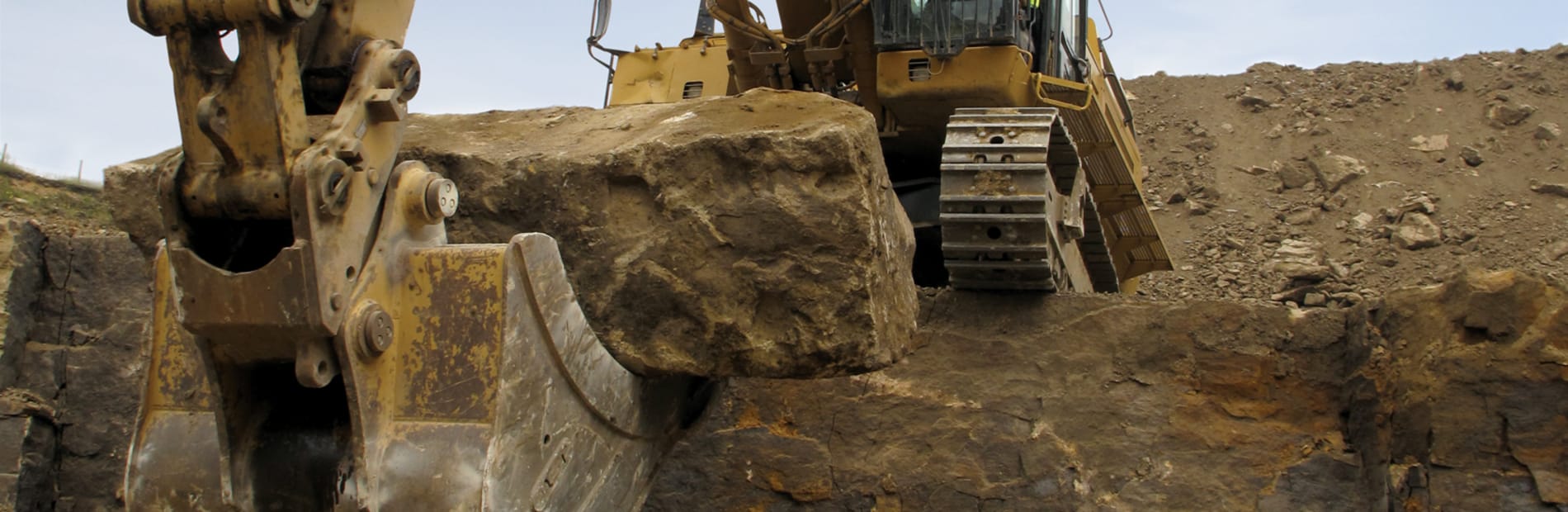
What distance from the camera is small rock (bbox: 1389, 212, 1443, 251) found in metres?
12.7

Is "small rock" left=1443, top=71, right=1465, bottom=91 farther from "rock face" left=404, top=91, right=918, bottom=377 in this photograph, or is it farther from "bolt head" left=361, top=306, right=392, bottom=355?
"bolt head" left=361, top=306, right=392, bottom=355

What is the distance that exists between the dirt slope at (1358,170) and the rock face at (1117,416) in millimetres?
5915

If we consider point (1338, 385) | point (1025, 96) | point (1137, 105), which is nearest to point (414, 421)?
point (1338, 385)

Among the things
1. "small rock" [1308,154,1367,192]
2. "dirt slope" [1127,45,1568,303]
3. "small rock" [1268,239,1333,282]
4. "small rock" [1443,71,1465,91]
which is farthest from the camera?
"small rock" [1443,71,1465,91]

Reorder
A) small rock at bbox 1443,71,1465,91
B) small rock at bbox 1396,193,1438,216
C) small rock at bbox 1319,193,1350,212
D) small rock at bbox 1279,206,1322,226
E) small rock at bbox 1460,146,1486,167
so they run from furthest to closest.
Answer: small rock at bbox 1443,71,1465,91 → small rock at bbox 1460,146,1486,167 → small rock at bbox 1319,193,1350,212 → small rock at bbox 1279,206,1322,226 → small rock at bbox 1396,193,1438,216

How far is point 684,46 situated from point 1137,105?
11970 millimetres

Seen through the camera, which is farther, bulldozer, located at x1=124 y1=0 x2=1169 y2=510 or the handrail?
the handrail

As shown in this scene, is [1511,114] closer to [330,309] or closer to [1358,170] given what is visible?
[1358,170]

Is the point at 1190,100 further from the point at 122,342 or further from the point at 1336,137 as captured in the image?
the point at 122,342

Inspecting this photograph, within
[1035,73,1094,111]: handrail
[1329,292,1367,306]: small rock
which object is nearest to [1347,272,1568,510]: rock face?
[1035,73,1094,111]: handrail

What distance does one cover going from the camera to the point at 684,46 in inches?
298

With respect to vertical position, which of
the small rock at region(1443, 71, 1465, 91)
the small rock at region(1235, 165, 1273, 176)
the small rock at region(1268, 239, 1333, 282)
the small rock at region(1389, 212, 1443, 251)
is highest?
the small rock at region(1443, 71, 1465, 91)

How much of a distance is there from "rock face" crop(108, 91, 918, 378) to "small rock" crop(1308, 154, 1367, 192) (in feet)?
42.3

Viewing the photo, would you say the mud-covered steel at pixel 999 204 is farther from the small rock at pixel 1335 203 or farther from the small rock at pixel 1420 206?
the small rock at pixel 1335 203
